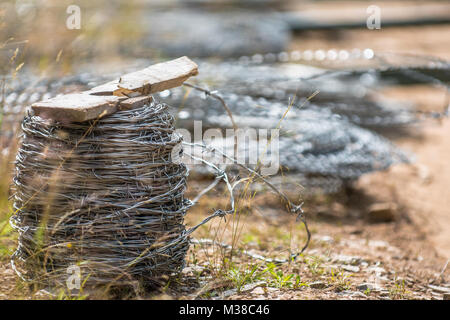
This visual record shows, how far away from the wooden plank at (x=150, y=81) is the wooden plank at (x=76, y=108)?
60mm

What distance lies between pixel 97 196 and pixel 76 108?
11.5 inches

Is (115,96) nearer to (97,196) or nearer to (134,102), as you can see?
(134,102)

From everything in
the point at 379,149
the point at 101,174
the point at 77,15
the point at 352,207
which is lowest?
the point at 352,207

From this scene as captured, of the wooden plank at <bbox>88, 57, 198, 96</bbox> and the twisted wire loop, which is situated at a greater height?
the wooden plank at <bbox>88, 57, 198, 96</bbox>

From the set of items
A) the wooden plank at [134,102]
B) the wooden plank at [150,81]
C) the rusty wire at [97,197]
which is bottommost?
the rusty wire at [97,197]

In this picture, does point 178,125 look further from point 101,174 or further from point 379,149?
point 101,174

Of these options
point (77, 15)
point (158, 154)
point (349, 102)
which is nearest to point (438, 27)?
point (349, 102)

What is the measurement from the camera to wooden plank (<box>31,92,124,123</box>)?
159 centimetres

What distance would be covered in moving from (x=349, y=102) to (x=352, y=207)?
98cm

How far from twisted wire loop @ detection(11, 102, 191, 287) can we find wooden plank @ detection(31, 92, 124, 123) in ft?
0.16

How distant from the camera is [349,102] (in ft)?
14.1

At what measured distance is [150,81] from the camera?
179 cm

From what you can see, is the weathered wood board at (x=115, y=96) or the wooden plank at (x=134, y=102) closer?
the weathered wood board at (x=115, y=96)

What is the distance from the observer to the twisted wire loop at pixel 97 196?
5.55ft
